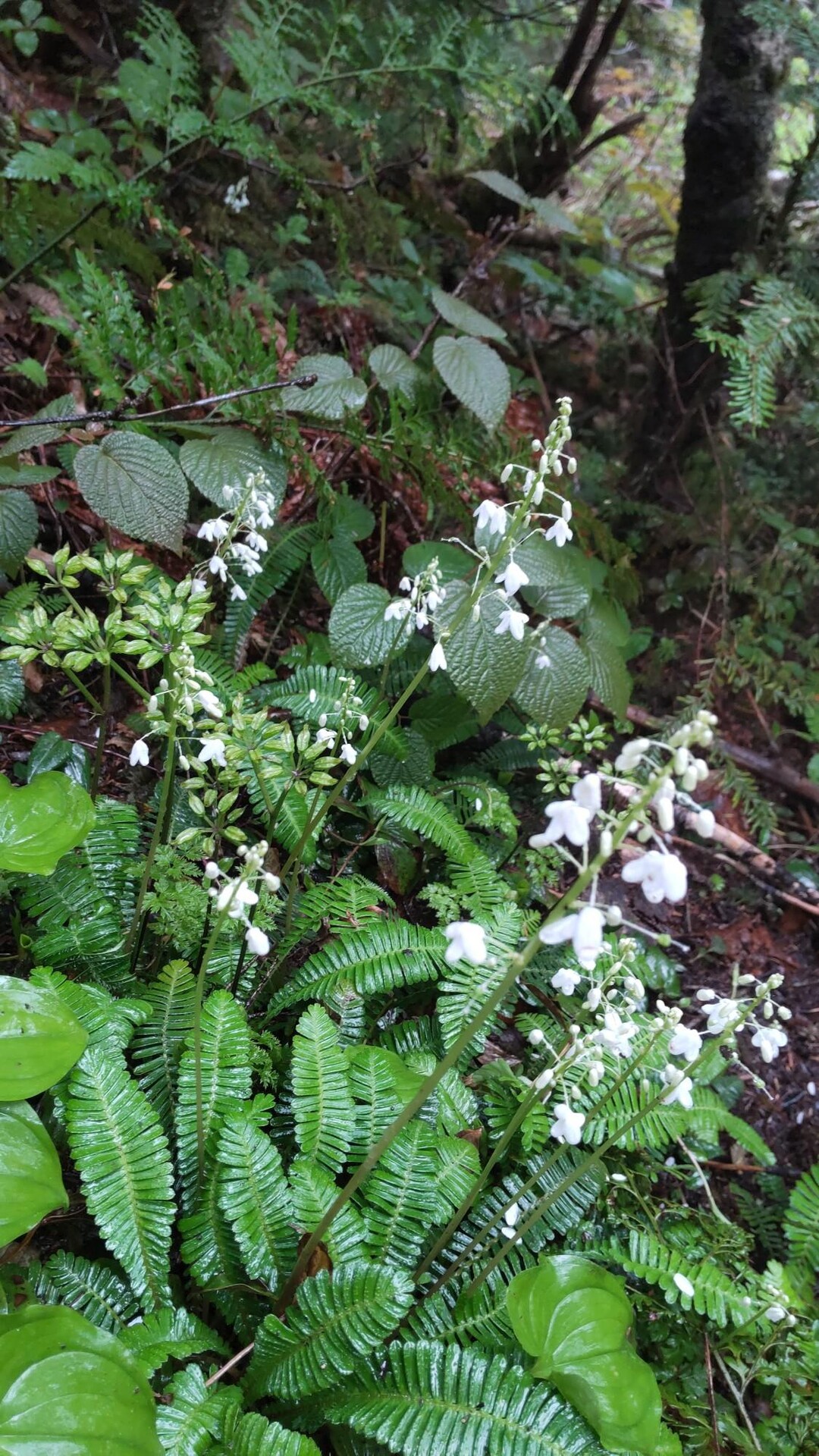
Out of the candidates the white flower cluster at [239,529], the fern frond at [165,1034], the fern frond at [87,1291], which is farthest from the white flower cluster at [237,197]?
the fern frond at [87,1291]

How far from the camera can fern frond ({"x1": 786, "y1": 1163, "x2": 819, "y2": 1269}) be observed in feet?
9.45

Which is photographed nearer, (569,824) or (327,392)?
(569,824)

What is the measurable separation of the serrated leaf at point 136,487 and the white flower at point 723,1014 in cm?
202

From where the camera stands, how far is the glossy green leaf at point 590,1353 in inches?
65.4

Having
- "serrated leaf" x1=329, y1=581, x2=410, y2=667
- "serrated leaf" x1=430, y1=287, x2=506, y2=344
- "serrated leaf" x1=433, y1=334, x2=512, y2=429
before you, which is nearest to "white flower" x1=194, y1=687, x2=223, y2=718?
"serrated leaf" x1=329, y1=581, x2=410, y2=667

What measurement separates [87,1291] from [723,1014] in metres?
1.45

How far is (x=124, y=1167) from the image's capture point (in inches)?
72.0

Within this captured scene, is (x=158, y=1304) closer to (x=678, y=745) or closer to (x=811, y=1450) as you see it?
(x=678, y=745)

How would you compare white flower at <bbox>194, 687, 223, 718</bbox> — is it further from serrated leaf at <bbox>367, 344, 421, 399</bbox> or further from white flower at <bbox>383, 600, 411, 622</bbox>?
serrated leaf at <bbox>367, 344, 421, 399</bbox>

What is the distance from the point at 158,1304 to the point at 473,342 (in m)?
3.55

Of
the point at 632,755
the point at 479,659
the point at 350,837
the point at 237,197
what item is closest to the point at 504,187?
the point at 237,197

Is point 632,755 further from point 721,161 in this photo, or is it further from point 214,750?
point 721,161

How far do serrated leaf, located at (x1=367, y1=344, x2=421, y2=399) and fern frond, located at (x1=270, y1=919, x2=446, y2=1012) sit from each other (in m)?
2.30

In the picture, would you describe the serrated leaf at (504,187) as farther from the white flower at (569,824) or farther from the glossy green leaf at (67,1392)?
the glossy green leaf at (67,1392)
